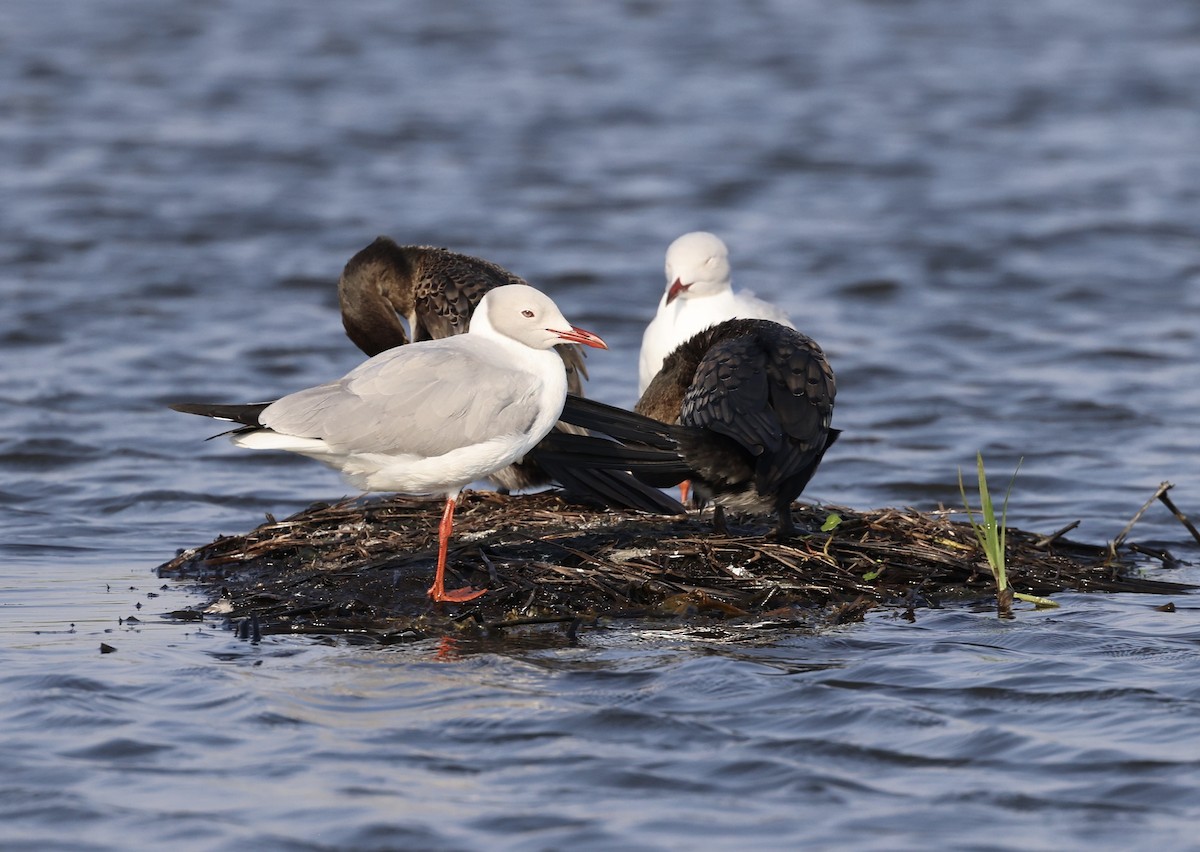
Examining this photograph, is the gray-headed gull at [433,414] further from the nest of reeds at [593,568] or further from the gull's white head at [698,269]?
the gull's white head at [698,269]

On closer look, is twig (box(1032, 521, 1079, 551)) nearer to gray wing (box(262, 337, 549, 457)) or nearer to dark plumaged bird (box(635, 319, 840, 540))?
dark plumaged bird (box(635, 319, 840, 540))

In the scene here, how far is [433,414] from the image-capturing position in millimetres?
6105

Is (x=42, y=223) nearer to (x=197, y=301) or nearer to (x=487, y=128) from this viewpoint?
(x=197, y=301)

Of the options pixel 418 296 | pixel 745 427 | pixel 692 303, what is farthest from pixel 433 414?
pixel 692 303

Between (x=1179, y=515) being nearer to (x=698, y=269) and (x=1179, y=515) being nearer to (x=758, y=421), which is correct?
(x=758, y=421)

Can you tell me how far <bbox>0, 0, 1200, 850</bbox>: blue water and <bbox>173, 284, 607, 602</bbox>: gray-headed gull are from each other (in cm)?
66

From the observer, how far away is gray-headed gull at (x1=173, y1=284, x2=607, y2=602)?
6086mm

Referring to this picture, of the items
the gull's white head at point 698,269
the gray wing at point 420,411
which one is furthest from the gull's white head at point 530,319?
the gull's white head at point 698,269

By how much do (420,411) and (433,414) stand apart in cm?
5

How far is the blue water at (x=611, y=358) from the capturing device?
4879 millimetres

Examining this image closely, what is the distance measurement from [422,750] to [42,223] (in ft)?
41.6

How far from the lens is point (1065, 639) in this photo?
619 cm

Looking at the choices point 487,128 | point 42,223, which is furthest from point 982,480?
point 487,128

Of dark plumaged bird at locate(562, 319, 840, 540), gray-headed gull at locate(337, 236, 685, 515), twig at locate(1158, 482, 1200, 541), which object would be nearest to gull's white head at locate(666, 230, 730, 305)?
gray-headed gull at locate(337, 236, 685, 515)
